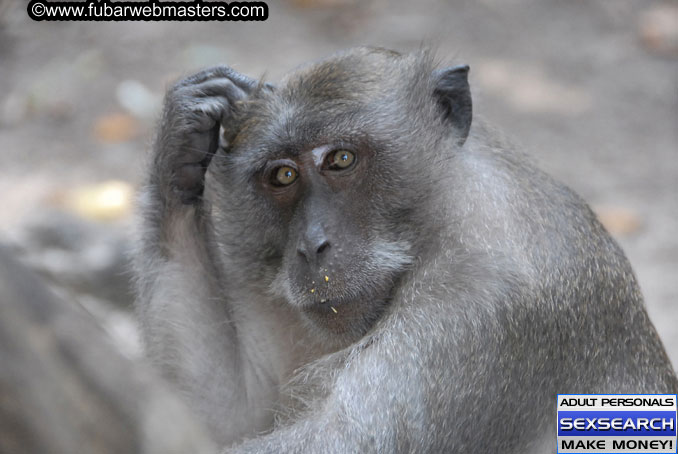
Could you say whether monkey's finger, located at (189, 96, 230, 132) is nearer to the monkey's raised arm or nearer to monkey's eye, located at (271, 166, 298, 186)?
the monkey's raised arm

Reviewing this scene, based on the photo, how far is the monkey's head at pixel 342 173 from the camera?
4020 mm

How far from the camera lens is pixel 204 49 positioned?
10977 millimetres

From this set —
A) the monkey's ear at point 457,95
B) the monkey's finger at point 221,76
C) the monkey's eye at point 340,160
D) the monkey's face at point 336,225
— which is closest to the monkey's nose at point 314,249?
the monkey's face at point 336,225

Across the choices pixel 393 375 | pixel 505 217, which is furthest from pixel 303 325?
pixel 505 217

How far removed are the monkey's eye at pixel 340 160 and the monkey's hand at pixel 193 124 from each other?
2.38 feet

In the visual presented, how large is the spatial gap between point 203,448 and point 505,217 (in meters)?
2.50

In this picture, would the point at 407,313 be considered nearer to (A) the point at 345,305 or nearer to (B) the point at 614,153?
(A) the point at 345,305

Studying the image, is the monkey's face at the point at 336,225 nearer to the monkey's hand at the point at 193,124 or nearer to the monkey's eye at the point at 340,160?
the monkey's eye at the point at 340,160

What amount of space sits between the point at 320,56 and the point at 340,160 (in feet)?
18.0

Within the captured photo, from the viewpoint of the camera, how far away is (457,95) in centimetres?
436

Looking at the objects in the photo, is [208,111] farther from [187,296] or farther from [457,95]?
[457,95]

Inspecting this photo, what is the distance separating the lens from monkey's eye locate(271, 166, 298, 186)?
13.9 ft

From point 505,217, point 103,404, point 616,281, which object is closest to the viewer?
point 103,404

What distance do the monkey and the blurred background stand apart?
2.94 meters
